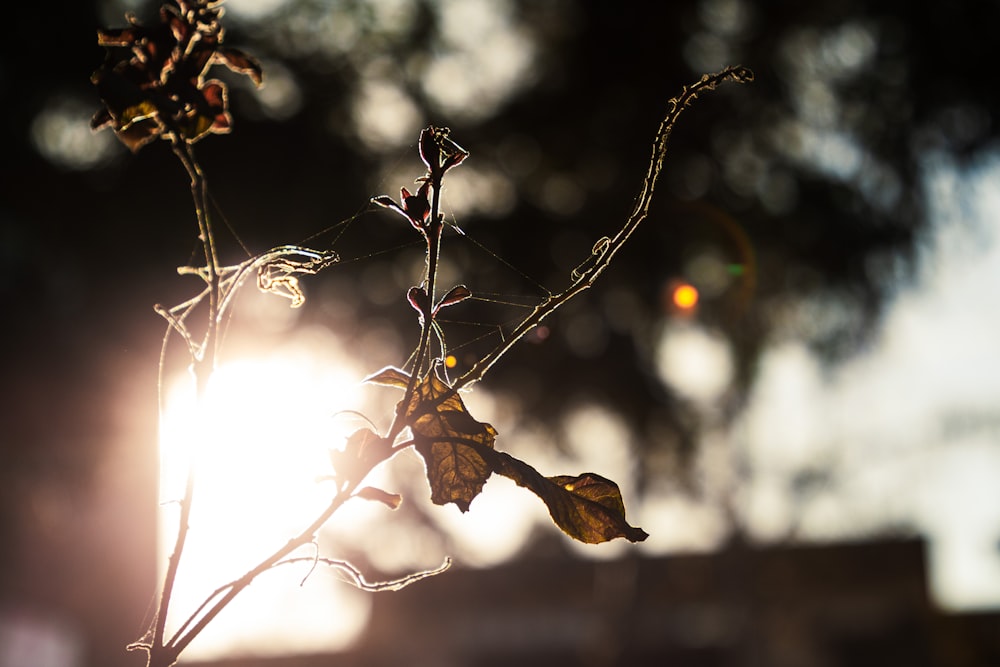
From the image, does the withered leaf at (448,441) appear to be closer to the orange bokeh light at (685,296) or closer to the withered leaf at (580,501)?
the withered leaf at (580,501)

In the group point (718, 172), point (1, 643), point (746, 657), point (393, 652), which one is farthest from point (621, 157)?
point (393, 652)

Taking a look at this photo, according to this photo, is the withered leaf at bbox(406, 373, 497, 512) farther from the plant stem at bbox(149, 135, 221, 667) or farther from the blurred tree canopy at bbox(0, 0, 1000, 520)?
the blurred tree canopy at bbox(0, 0, 1000, 520)

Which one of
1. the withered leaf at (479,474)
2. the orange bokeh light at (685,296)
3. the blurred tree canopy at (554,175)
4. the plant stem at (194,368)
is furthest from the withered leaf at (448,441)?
the orange bokeh light at (685,296)

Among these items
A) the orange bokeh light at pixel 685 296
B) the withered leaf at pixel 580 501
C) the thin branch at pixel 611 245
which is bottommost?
the withered leaf at pixel 580 501

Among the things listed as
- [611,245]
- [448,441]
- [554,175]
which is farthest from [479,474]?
[554,175]

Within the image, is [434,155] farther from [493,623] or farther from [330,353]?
[493,623]

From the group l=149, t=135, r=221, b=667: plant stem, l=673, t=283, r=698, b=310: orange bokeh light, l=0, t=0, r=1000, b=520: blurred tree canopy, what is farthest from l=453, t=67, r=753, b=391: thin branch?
l=673, t=283, r=698, b=310: orange bokeh light

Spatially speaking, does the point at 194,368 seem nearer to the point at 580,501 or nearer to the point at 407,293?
the point at 407,293
